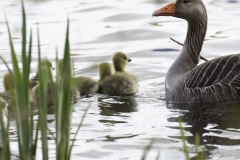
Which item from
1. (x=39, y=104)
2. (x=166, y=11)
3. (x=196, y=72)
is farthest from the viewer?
(x=166, y=11)

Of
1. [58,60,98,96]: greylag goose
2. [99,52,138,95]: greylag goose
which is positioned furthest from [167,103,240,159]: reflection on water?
[58,60,98,96]: greylag goose

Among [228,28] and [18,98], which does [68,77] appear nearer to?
[18,98]

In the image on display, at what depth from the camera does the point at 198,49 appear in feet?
30.9

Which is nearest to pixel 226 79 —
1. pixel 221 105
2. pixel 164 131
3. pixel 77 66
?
pixel 221 105

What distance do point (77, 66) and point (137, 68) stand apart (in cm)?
107

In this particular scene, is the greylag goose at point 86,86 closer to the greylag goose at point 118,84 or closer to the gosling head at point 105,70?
the greylag goose at point 118,84

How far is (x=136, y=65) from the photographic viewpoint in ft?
36.3

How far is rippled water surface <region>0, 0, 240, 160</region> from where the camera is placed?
6367 millimetres

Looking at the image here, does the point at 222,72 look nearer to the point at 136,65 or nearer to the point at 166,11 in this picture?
the point at 166,11

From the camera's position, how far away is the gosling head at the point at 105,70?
9.23 m

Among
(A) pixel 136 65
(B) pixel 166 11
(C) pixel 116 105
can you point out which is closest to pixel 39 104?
(C) pixel 116 105

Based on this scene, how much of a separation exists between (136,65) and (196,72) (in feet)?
8.28

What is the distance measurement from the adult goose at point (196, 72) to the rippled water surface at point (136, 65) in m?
0.22

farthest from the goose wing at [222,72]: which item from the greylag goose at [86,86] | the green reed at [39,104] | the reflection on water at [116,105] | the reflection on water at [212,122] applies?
the green reed at [39,104]
